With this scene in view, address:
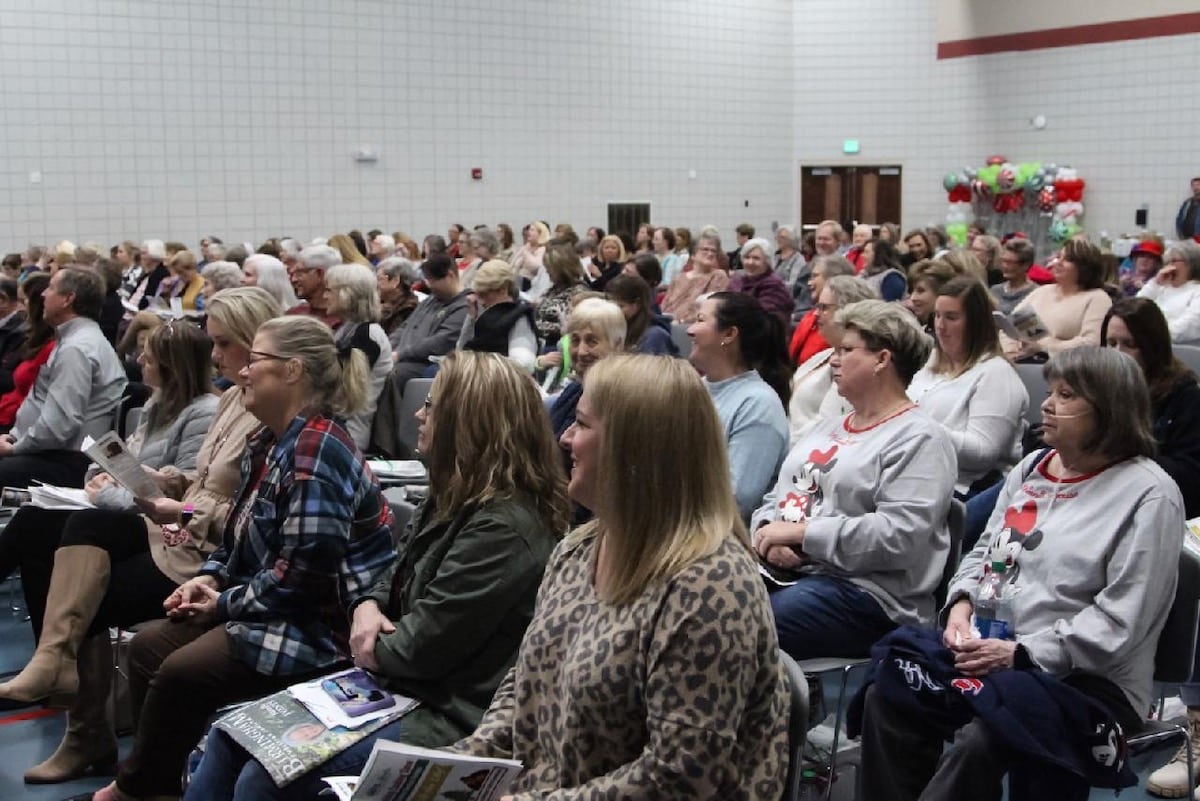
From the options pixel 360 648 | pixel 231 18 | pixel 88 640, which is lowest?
pixel 88 640

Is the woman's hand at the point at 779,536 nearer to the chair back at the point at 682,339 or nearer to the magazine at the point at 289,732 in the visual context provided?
the magazine at the point at 289,732

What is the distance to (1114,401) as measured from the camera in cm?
273

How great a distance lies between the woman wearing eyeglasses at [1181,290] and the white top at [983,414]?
3.14 meters

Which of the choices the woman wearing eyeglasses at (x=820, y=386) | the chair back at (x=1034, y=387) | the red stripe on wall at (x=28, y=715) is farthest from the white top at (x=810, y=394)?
the red stripe on wall at (x=28, y=715)

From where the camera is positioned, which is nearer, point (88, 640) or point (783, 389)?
point (88, 640)

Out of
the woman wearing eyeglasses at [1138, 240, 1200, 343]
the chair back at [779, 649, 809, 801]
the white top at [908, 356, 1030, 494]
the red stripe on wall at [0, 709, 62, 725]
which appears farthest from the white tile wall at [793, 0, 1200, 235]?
the chair back at [779, 649, 809, 801]

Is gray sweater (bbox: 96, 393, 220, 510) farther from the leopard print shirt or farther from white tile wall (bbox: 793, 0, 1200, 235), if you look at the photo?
white tile wall (bbox: 793, 0, 1200, 235)

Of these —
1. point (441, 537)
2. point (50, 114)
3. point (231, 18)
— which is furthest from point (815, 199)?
point (441, 537)

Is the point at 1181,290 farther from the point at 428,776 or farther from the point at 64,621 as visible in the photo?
the point at 428,776

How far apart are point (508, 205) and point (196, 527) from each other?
12162mm

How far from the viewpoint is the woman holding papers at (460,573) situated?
8.07 feet

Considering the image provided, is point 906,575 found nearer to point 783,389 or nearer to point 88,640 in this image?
point 783,389

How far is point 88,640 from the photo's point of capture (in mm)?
3693

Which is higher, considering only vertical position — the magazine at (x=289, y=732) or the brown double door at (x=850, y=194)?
the brown double door at (x=850, y=194)
